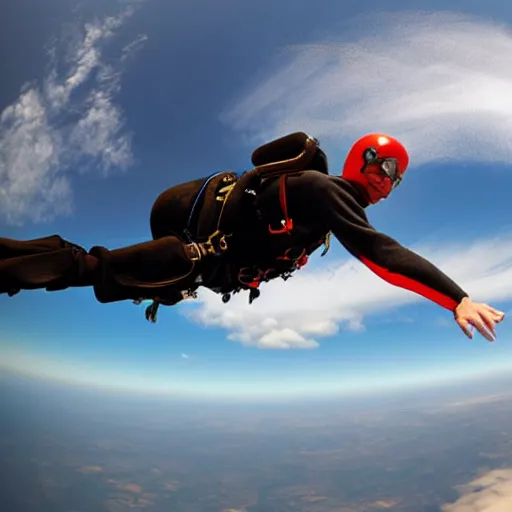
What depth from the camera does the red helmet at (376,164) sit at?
3012 millimetres

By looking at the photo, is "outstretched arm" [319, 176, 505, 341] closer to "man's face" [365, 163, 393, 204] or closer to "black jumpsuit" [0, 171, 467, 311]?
"black jumpsuit" [0, 171, 467, 311]

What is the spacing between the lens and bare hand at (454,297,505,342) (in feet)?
5.81

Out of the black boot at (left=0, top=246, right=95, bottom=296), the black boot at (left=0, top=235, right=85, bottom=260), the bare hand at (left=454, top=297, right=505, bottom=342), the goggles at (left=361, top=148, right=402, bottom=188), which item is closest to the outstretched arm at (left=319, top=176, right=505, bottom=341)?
the bare hand at (left=454, top=297, right=505, bottom=342)

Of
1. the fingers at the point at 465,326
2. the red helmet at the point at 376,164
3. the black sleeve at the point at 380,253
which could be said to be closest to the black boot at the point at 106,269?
the black sleeve at the point at 380,253

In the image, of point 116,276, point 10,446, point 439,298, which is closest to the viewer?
point 439,298

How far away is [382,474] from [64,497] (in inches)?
5455

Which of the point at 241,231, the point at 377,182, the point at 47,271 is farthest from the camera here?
the point at 241,231

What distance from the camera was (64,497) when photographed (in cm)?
11744

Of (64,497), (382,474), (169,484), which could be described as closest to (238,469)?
(169,484)

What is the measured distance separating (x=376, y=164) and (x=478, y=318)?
64.0 inches

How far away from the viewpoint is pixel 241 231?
314cm

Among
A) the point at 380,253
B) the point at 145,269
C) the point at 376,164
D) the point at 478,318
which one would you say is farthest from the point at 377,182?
the point at 145,269

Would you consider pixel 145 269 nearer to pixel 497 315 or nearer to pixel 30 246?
pixel 30 246

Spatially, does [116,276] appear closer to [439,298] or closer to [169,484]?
[439,298]
